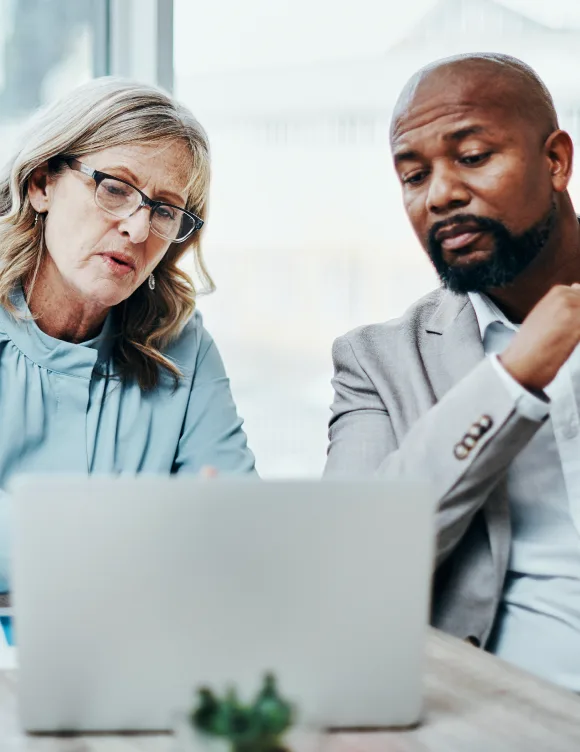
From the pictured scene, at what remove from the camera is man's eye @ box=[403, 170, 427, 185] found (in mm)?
1590

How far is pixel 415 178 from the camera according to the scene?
1601mm

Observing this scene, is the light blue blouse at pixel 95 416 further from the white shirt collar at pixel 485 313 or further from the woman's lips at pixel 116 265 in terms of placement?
the white shirt collar at pixel 485 313

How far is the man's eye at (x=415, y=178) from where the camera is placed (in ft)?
5.22

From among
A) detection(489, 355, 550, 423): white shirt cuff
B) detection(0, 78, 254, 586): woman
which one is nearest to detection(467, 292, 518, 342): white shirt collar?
detection(489, 355, 550, 423): white shirt cuff

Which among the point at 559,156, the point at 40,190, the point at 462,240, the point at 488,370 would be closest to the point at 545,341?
the point at 488,370

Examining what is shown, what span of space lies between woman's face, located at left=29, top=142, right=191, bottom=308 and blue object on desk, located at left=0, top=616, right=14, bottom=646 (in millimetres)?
686

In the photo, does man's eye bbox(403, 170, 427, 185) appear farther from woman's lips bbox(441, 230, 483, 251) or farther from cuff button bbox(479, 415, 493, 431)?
cuff button bbox(479, 415, 493, 431)

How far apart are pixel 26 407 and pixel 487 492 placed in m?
0.83

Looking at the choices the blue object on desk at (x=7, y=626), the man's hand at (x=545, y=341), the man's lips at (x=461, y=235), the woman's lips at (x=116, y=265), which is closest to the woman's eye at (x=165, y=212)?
the woman's lips at (x=116, y=265)

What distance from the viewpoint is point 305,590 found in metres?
0.74

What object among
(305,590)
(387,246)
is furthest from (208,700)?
(387,246)

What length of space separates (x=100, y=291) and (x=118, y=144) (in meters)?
0.27

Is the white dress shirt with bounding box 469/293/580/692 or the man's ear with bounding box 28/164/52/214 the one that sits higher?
the man's ear with bounding box 28/164/52/214

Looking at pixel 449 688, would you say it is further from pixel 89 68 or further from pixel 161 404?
pixel 89 68
